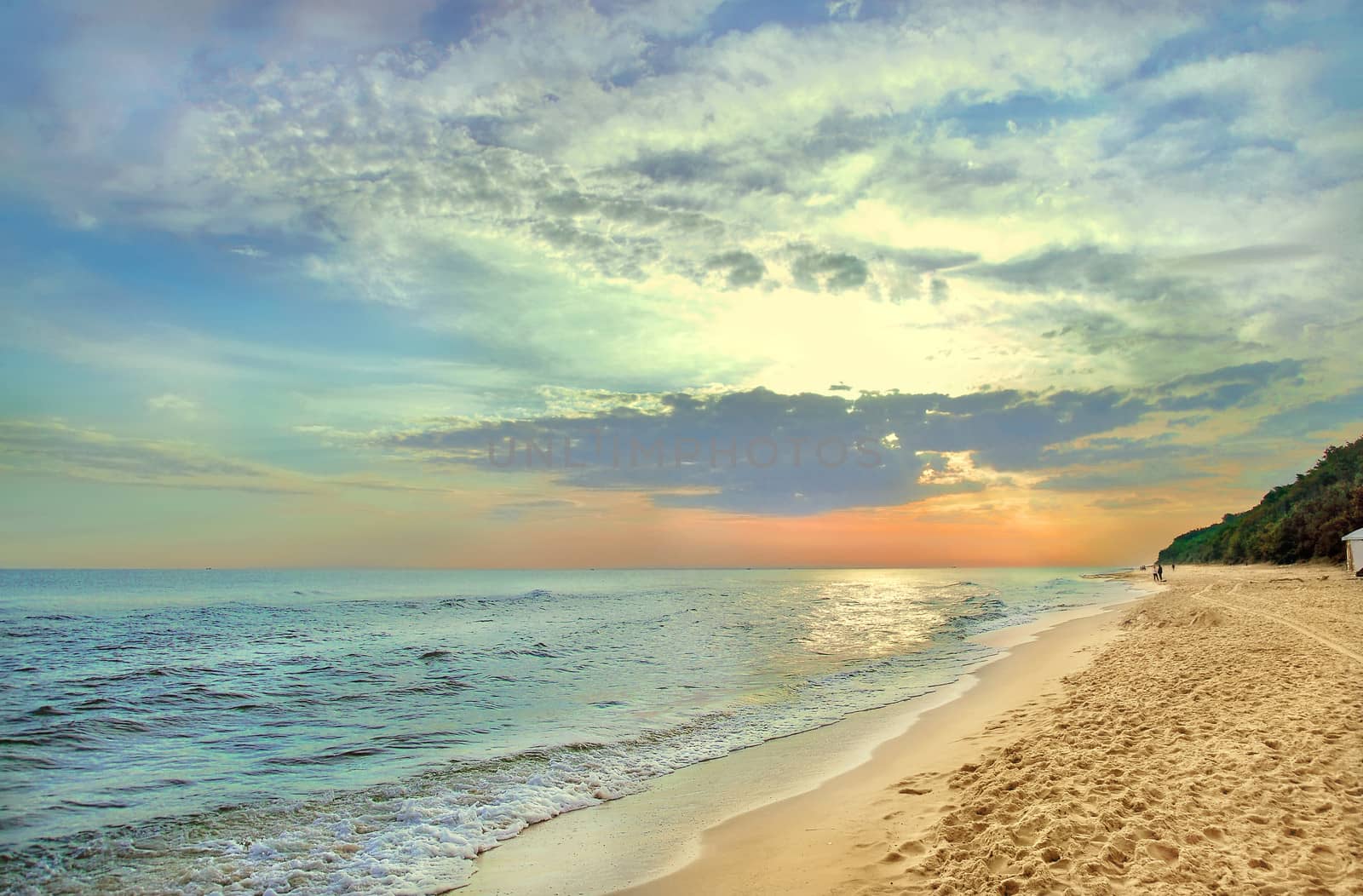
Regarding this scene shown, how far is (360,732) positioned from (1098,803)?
13065mm

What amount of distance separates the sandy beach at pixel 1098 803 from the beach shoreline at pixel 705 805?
5.3 inches

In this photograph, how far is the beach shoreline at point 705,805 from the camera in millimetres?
6871

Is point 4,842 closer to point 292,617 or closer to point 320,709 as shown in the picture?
point 320,709

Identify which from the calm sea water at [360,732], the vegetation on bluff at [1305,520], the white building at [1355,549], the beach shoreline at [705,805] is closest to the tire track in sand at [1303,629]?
the beach shoreline at [705,805]

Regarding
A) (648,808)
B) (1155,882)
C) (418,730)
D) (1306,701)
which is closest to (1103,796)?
(1155,882)

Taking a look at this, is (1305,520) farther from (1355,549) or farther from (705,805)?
(705,805)

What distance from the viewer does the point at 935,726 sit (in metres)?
12.5

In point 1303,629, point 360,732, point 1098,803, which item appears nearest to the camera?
point 1098,803

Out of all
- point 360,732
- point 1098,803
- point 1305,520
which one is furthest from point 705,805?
point 1305,520

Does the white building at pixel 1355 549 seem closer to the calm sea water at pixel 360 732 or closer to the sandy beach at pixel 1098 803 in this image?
the calm sea water at pixel 360 732

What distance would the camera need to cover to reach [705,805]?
355 inches

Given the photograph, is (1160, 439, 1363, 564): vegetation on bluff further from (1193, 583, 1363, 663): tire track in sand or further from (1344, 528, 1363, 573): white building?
(1193, 583, 1363, 663): tire track in sand

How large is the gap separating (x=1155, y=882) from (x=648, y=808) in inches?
228

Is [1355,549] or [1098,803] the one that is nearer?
[1098,803]
